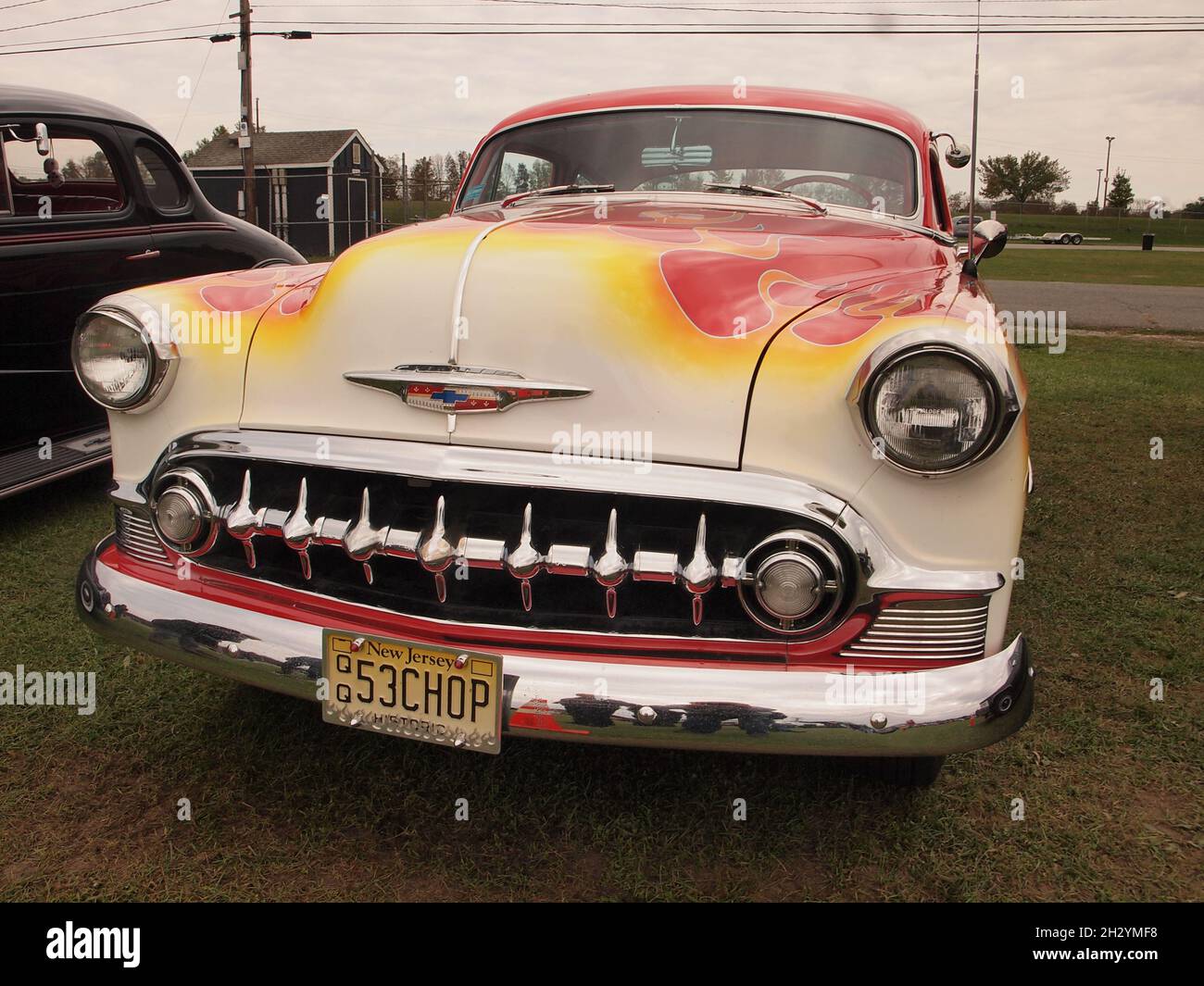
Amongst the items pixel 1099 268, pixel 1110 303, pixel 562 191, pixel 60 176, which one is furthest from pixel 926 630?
pixel 1099 268

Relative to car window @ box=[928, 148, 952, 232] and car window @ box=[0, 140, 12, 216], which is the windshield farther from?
car window @ box=[0, 140, 12, 216]

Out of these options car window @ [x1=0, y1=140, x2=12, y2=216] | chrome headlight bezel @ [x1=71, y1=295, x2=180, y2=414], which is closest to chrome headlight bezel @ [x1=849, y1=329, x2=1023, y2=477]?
chrome headlight bezel @ [x1=71, y1=295, x2=180, y2=414]

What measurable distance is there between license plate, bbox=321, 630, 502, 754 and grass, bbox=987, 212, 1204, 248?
176 feet

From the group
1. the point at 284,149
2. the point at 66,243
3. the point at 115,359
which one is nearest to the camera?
the point at 115,359

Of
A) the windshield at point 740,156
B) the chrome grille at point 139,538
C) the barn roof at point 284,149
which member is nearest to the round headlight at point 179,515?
the chrome grille at point 139,538

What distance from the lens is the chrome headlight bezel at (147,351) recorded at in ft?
6.87

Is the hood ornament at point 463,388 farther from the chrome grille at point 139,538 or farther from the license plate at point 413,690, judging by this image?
the chrome grille at point 139,538

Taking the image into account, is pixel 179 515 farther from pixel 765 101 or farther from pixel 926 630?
pixel 765 101

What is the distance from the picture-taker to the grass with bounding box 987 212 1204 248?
2000 inches

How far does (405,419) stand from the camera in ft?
6.12

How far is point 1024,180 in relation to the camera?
68.8 m

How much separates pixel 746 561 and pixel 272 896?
1100mm

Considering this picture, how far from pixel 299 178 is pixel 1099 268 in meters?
20.5
